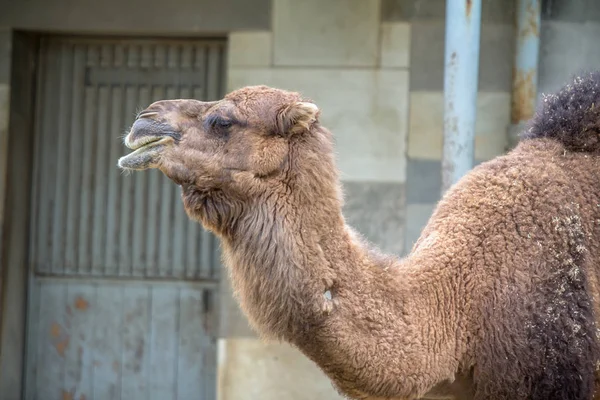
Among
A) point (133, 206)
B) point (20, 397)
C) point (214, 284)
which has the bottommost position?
point (20, 397)

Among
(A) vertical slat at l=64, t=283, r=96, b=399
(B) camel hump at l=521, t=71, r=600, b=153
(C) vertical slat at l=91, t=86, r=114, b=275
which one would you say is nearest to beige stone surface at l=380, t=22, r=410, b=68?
(C) vertical slat at l=91, t=86, r=114, b=275

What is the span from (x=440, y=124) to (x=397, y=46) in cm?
68

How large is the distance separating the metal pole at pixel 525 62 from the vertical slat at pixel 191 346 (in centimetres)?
298

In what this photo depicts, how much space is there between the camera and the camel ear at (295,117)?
3.51 meters

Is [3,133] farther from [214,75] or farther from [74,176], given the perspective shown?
[214,75]

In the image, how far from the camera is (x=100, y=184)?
25.3ft

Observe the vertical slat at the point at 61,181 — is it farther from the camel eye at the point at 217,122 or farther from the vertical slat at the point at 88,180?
the camel eye at the point at 217,122

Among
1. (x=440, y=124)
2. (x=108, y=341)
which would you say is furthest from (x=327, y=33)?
(x=108, y=341)

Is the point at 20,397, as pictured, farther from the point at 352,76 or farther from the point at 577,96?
the point at 577,96

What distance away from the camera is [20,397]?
25.1 ft

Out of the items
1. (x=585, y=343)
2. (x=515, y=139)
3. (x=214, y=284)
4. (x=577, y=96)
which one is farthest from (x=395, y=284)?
(x=214, y=284)

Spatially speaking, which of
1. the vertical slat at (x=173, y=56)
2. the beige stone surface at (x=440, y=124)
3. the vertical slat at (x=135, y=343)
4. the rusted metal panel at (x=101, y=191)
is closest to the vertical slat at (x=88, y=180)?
the rusted metal panel at (x=101, y=191)

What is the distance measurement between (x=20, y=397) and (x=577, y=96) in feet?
18.1

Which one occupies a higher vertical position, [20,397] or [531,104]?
[531,104]
